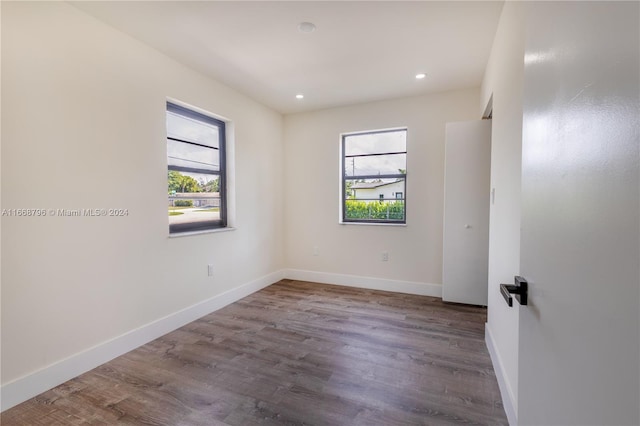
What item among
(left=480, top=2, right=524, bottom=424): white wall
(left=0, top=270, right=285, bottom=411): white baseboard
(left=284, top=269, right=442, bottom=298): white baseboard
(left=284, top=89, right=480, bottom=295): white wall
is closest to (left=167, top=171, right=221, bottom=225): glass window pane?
(left=0, top=270, right=285, bottom=411): white baseboard

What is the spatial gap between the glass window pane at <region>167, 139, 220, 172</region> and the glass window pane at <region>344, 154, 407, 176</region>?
6.18 ft

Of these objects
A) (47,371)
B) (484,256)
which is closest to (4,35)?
(47,371)

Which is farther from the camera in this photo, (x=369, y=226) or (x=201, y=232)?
(x=369, y=226)

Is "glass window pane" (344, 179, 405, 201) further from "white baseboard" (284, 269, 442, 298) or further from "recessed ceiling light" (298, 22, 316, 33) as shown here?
"recessed ceiling light" (298, 22, 316, 33)

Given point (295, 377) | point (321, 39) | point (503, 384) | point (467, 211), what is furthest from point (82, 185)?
point (467, 211)

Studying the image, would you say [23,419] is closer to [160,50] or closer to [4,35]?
[4,35]

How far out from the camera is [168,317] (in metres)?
2.78

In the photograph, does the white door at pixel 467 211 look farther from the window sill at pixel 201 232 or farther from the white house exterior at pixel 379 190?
the window sill at pixel 201 232

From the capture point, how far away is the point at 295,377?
204 cm

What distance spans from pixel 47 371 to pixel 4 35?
2104 mm

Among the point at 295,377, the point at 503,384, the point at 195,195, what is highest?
the point at 195,195

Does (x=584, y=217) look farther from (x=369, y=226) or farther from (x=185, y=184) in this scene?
(x=369, y=226)

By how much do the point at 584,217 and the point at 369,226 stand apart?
3.66 meters

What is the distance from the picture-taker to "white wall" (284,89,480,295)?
377 centimetres
